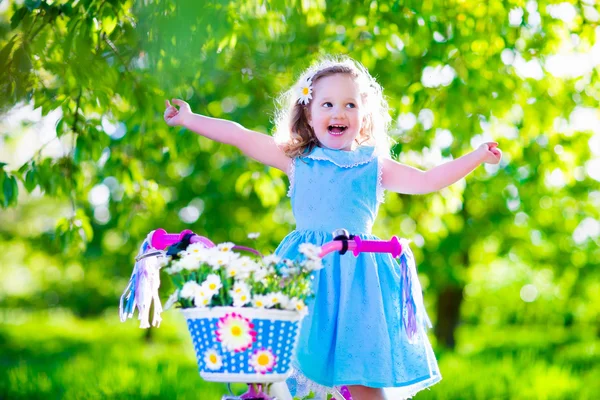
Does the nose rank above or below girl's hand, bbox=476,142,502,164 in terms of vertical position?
above

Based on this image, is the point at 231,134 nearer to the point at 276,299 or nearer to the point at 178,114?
the point at 178,114

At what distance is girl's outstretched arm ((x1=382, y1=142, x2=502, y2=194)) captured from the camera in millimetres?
3008

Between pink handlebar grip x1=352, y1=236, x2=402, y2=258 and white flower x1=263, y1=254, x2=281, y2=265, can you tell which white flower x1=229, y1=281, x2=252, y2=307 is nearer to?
white flower x1=263, y1=254, x2=281, y2=265

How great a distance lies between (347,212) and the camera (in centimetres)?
320

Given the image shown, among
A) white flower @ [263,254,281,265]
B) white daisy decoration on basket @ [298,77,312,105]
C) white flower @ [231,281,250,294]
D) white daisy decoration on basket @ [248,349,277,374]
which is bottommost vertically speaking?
white daisy decoration on basket @ [248,349,277,374]

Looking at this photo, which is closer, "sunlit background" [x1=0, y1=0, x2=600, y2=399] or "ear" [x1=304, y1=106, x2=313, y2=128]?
"ear" [x1=304, y1=106, x2=313, y2=128]

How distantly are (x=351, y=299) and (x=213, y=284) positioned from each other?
0.93m

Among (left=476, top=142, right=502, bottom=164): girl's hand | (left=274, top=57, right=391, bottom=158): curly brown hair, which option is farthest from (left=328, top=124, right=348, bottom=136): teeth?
(left=476, top=142, right=502, bottom=164): girl's hand

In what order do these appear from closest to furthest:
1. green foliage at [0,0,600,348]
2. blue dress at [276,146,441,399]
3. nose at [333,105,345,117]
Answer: blue dress at [276,146,441,399] → nose at [333,105,345,117] → green foliage at [0,0,600,348]

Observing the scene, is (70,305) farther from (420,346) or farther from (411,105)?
(420,346)

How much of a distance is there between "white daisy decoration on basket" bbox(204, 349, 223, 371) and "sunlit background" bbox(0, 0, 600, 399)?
5.60ft

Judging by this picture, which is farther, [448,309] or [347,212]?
[448,309]

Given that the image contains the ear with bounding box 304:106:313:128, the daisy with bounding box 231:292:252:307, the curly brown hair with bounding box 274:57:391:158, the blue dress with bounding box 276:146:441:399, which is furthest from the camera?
the ear with bounding box 304:106:313:128

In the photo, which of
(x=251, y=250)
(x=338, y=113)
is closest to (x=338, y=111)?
(x=338, y=113)
